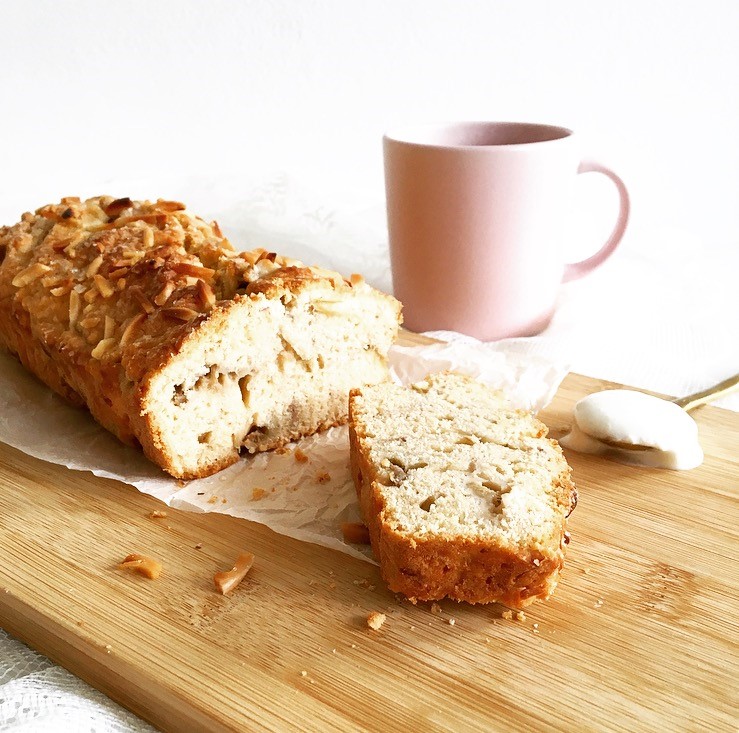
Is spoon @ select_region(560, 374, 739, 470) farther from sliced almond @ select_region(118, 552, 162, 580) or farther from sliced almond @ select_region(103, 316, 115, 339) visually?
sliced almond @ select_region(103, 316, 115, 339)

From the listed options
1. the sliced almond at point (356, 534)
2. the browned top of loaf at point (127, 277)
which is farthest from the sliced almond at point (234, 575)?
the browned top of loaf at point (127, 277)

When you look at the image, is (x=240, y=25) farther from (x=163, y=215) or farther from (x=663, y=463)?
(x=663, y=463)

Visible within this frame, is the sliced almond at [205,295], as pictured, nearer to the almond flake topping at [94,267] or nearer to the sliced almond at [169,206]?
the almond flake topping at [94,267]

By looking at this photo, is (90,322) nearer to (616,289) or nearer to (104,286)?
(104,286)

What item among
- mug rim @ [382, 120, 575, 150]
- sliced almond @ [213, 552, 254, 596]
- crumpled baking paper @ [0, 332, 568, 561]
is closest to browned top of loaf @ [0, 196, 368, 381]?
crumpled baking paper @ [0, 332, 568, 561]

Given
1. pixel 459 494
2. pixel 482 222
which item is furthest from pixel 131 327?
pixel 482 222

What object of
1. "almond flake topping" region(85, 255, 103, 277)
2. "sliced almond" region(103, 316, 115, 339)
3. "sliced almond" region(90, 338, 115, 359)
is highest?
"almond flake topping" region(85, 255, 103, 277)
